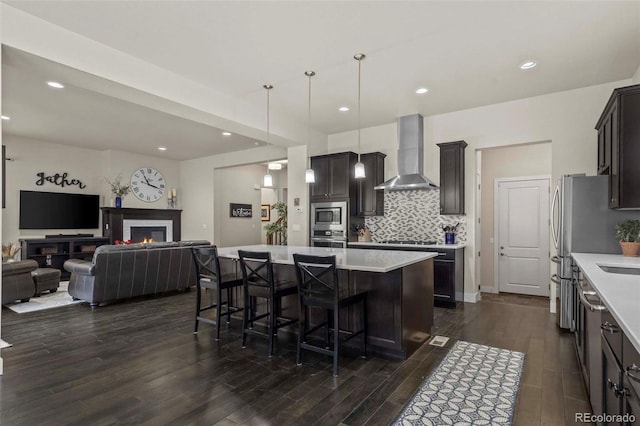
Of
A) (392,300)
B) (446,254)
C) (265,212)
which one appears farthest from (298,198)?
(265,212)

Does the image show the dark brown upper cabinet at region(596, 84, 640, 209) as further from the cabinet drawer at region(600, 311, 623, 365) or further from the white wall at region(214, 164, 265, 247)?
the white wall at region(214, 164, 265, 247)

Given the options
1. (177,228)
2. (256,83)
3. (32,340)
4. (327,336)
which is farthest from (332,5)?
(177,228)

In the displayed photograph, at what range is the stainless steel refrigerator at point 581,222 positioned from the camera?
358 centimetres

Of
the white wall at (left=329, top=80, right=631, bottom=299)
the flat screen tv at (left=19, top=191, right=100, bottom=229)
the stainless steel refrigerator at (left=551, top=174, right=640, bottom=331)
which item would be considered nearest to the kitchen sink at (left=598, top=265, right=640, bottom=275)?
the stainless steel refrigerator at (left=551, top=174, right=640, bottom=331)

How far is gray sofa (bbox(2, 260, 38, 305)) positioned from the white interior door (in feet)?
25.2

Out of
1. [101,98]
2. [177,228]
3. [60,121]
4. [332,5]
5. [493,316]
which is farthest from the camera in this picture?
[177,228]

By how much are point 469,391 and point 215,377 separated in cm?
200

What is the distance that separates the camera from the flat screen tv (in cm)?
738

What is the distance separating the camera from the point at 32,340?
12.0ft

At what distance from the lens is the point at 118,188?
8445mm

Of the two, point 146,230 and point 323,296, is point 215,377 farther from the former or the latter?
point 146,230

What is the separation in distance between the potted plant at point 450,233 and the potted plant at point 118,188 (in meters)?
7.40

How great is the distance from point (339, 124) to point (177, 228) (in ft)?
19.3

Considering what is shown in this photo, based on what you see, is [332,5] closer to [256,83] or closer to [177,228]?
[256,83]
